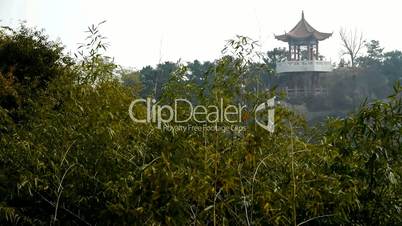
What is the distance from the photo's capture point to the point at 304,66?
18.8 metres

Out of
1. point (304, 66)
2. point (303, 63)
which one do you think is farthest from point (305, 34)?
point (304, 66)

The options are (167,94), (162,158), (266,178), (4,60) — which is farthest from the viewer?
(4,60)

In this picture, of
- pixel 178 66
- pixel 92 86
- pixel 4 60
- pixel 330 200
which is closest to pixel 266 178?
pixel 330 200

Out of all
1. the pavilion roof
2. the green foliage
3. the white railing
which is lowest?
the green foliage

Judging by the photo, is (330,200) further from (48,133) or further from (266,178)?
(48,133)

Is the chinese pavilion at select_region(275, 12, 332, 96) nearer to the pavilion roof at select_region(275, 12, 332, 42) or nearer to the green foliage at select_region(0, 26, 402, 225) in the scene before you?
the pavilion roof at select_region(275, 12, 332, 42)

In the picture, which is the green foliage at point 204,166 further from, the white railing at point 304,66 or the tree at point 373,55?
the tree at point 373,55

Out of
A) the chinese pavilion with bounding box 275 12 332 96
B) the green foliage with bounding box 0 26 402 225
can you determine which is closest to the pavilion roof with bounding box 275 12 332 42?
the chinese pavilion with bounding box 275 12 332 96

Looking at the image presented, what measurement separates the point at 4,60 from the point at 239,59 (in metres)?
4.24

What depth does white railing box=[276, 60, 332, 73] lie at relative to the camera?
1861 centimetres

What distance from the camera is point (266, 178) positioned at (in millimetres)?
2262

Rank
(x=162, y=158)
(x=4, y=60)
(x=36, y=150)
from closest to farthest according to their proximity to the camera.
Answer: (x=162, y=158) → (x=36, y=150) → (x=4, y=60)

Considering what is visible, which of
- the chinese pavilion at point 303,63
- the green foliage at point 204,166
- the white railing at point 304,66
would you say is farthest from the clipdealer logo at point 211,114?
the white railing at point 304,66

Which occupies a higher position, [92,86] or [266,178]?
[92,86]
